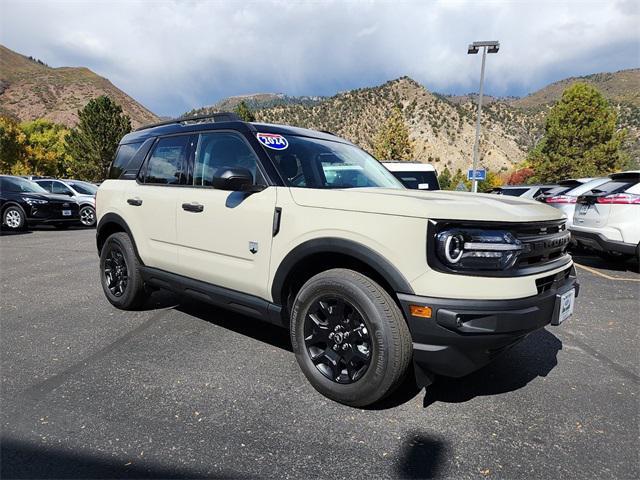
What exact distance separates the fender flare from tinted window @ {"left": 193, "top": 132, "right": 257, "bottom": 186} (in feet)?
2.57

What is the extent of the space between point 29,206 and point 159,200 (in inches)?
390

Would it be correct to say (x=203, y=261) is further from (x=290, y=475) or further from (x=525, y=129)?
(x=525, y=129)

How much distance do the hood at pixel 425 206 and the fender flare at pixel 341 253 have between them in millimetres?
225

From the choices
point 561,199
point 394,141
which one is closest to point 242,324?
point 561,199

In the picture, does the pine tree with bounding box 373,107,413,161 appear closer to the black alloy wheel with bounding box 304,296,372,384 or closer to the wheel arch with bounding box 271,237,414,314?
the wheel arch with bounding box 271,237,414,314

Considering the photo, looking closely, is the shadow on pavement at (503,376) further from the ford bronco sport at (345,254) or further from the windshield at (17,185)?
the windshield at (17,185)

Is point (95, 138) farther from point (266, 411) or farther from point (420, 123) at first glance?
point (420, 123)

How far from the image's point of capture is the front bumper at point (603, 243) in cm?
626

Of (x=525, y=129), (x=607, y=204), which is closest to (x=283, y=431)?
(x=607, y=204)

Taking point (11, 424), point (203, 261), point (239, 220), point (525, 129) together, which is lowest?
point (11, 424)

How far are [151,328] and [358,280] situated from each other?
7.95 ft

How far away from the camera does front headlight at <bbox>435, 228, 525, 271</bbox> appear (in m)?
2.20

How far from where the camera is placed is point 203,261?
3.38 m

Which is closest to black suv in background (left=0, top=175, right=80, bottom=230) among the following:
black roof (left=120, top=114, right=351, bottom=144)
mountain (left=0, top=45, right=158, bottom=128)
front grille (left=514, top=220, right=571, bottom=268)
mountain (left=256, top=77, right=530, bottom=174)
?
black roof (left=120, top=114, right=351, bottom=144)
